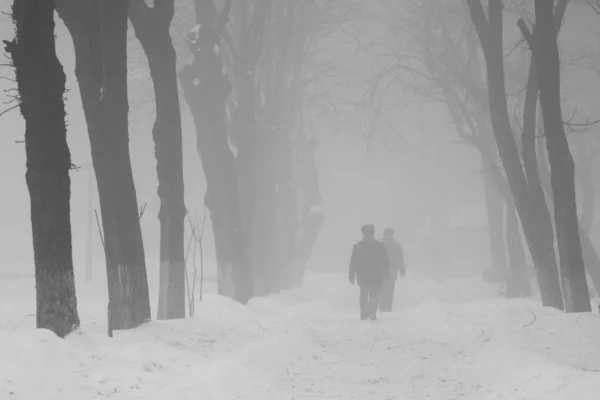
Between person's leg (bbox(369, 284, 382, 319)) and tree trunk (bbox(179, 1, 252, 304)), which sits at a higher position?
tree trunk (bbox(179, 1, 252, 304))

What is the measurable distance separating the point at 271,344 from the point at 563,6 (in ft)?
25.9

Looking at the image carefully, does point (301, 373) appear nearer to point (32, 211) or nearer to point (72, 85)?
point (32, 211)

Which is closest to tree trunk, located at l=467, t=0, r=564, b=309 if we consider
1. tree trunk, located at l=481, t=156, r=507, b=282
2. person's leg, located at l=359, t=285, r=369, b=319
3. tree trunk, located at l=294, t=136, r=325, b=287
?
person's leg, located at l=359, t=285, r=369, b=319

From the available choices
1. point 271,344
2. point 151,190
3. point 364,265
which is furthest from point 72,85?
point 271,344

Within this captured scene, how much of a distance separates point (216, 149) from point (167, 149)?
4835mm

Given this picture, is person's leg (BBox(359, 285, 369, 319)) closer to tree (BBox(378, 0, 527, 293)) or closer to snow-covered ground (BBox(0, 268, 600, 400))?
snow-covered ground (BBox(0, 268, 600, 400))

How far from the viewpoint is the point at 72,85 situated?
2707 inches

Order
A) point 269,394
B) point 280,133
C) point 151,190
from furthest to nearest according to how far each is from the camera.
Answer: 1. point 151,190
2. point 280,133
3. point 269,394

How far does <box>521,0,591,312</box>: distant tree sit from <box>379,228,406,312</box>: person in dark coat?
17.6ft

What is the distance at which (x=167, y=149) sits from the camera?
10594 millimetres

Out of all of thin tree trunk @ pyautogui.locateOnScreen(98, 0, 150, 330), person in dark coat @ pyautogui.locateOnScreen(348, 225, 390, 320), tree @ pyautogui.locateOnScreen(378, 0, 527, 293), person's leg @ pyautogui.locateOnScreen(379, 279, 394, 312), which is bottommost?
person's leg @ pyautogui.locateOnScreen(379, 279, 394, 312)

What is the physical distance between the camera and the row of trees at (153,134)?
6.69 meters

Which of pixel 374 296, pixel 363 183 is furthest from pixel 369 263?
pixel 363 183

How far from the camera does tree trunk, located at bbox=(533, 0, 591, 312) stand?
10953 mm
